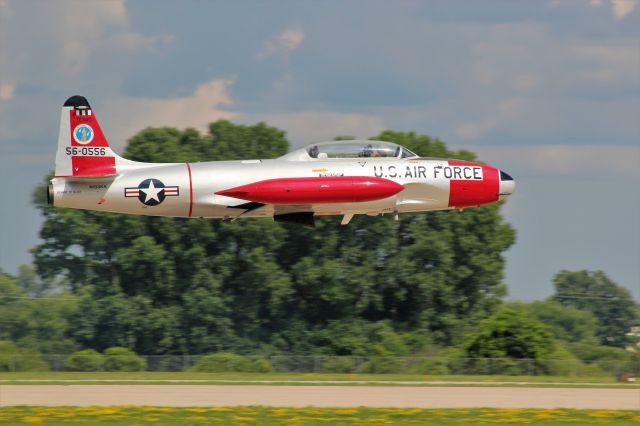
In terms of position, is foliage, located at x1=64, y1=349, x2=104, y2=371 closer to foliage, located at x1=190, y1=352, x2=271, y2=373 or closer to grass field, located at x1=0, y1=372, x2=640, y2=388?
foliage, located at x1=190, y1=352, x2=271, y2=373

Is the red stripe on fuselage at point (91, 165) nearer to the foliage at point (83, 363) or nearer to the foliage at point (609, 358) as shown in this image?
the foliage at point (83, 363)

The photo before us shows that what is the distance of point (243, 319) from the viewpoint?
85062mm

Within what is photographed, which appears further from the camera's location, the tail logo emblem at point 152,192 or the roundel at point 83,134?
the roundel at point 83,134

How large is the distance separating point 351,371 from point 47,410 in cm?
2828

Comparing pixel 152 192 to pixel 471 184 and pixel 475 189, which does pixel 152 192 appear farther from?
pixel 475 189

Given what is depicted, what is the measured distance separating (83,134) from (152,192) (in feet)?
11.8

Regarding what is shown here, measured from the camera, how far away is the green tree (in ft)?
385

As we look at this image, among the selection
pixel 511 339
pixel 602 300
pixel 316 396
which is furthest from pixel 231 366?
pixel 602 300

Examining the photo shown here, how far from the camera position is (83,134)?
3819cm

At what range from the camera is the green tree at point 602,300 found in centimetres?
11750

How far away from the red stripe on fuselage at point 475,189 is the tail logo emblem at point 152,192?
931 centimetres

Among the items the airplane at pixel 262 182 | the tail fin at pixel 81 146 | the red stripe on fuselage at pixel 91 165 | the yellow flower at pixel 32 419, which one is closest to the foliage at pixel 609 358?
the airplane at pixel 262 182

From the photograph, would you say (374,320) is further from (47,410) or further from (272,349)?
(47,410)

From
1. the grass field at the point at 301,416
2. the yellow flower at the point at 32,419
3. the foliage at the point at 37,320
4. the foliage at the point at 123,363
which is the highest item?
the foliage at the point at 37,320
